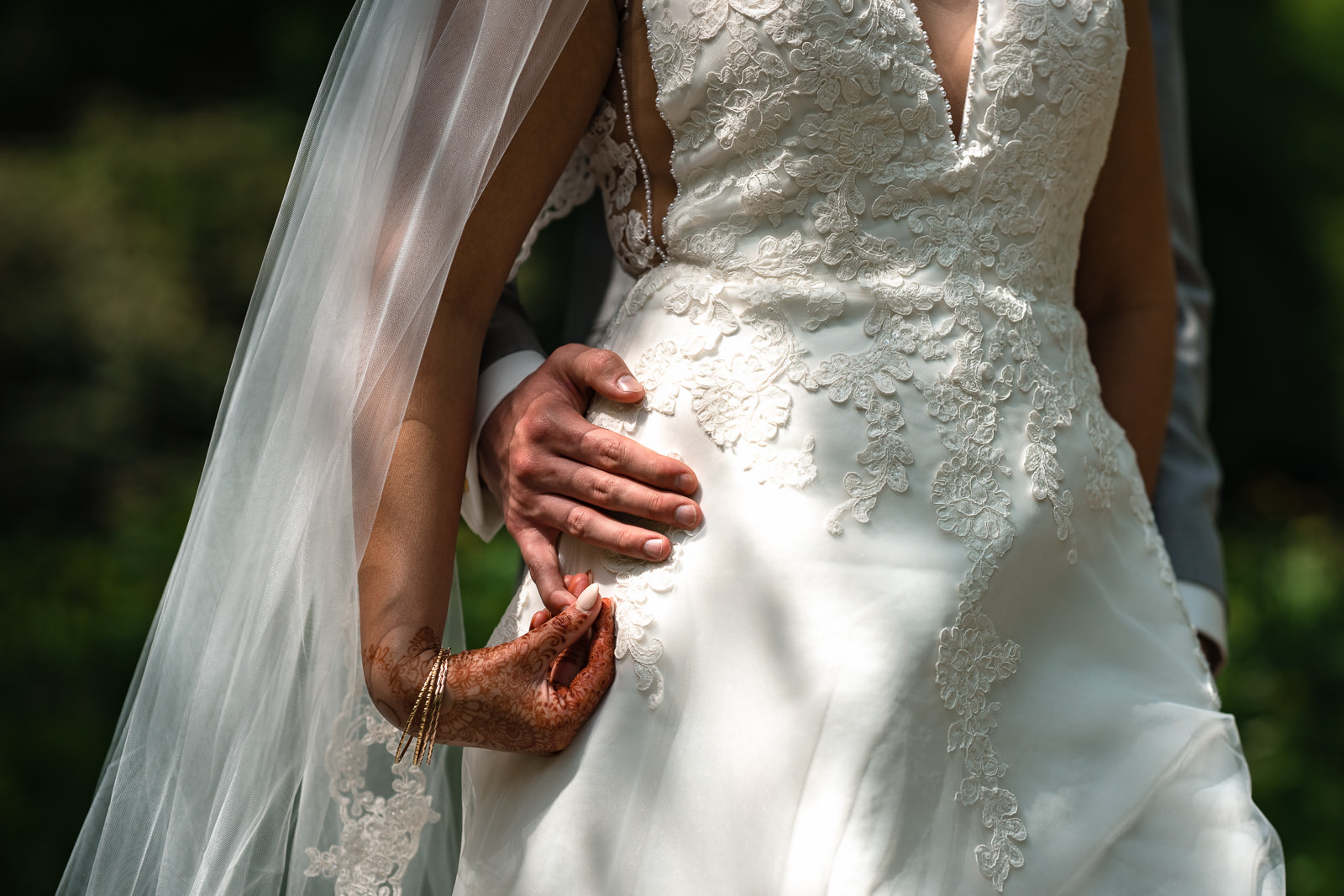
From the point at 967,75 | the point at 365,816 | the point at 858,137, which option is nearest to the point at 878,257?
the point at 858,137

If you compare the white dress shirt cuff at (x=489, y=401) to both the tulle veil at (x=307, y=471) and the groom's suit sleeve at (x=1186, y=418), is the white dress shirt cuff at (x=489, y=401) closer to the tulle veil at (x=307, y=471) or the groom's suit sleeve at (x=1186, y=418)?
the tulle veil at (x=307, y=471)

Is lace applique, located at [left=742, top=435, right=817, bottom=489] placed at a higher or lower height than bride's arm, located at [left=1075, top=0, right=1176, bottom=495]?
lower

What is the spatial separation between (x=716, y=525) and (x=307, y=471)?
479mm

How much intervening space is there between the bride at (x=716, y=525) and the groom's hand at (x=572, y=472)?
0.11 ft

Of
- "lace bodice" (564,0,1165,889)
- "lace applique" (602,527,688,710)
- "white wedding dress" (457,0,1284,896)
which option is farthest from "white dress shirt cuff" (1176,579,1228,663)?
"lace applique" (602,527,688,710)

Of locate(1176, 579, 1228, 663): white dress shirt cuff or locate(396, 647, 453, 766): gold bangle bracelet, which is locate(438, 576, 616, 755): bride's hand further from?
locate(1176, 579, 1228, 663): white dress shirt cuff

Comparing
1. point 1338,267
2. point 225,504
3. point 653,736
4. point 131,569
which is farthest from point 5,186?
point 1338,267

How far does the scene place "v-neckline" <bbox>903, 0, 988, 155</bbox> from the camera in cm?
131

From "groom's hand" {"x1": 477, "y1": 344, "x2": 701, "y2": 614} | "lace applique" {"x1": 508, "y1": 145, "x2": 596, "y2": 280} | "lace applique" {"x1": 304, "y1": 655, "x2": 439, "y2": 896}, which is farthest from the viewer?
"lace applique" {"x1": 508, "y1": 145, "x2": 596, "y2": 280}

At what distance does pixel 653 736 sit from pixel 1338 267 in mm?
7027

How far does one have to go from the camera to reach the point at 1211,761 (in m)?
1.30

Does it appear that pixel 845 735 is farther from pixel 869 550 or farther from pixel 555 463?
pixel 555 463

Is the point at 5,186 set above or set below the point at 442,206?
below

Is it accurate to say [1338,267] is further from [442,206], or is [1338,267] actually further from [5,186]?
[5,186]
